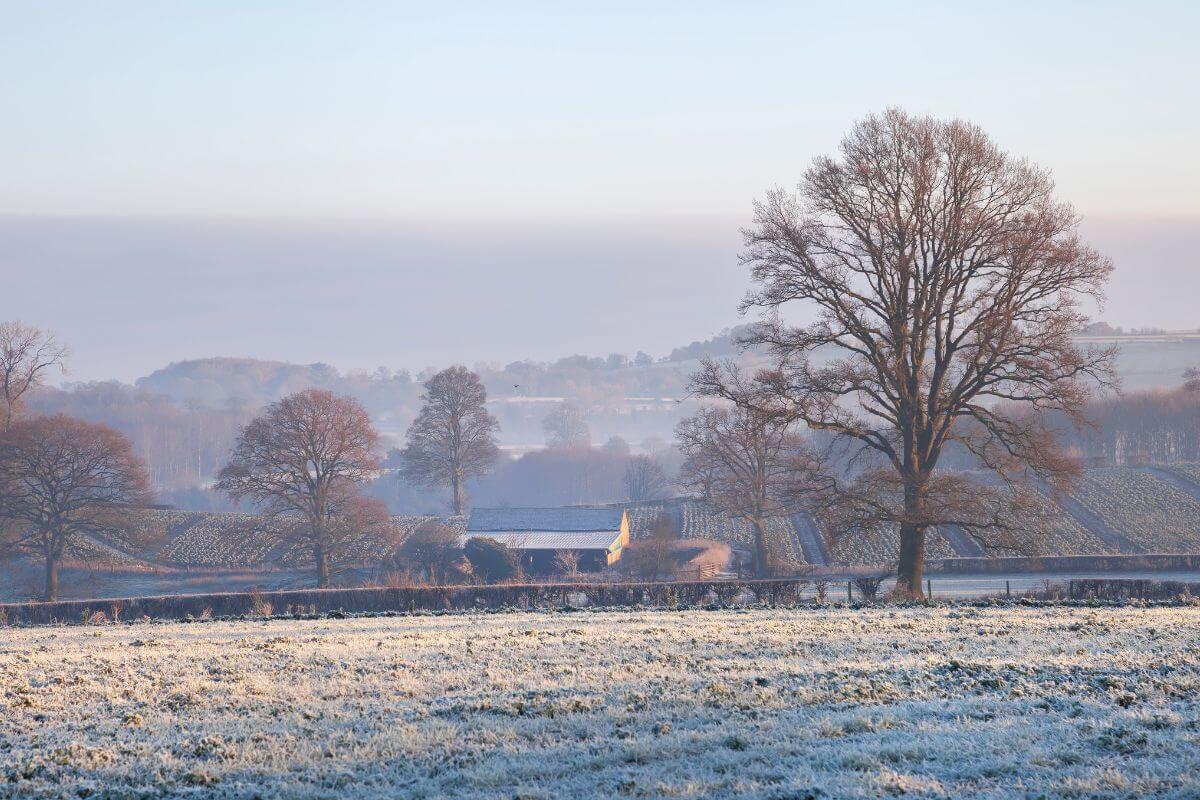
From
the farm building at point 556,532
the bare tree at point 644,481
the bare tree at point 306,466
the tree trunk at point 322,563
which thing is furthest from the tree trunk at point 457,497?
the tree trunk at point 322,563

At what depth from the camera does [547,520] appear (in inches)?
3004

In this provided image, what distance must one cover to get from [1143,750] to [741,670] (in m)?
7.14

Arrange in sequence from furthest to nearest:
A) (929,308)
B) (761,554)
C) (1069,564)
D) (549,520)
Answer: (549,520), (761,554), (1069,564), (929,308)

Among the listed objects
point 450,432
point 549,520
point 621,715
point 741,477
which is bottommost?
point 621,715

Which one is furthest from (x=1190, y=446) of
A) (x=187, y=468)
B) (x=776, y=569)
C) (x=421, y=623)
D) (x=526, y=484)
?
(x=187, y=468)

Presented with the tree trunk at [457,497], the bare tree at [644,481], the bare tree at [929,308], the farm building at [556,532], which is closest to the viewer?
the bare tree at [929,308]

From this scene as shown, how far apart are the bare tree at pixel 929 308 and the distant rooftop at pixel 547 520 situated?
4306 centimetres

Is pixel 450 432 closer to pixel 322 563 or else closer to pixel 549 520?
pixel 549 520

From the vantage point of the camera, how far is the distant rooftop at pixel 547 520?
7450 cm

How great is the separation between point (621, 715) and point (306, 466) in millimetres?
53866

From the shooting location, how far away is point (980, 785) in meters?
10.3

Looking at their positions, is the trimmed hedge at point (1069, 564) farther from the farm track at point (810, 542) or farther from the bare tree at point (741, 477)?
the farm track at point (810, 542)

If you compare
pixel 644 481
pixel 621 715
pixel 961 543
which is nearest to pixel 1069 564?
pixel 961 543

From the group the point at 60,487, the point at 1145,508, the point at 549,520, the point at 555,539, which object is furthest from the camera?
the point at 1145,508
